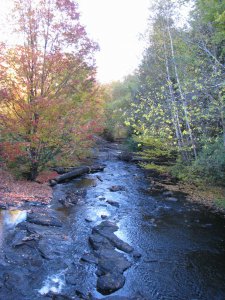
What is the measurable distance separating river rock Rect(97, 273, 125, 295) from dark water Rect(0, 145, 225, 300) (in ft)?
0.42

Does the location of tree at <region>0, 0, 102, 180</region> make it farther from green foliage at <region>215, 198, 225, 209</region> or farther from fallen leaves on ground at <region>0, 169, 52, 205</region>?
green foliage at <region>215, 198, 225, 209</region>

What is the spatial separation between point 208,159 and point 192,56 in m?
5.54

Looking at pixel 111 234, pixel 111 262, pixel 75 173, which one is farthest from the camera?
pixel 75 173

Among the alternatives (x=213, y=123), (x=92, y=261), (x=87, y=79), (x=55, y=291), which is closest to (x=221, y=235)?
(x=92, y=261)

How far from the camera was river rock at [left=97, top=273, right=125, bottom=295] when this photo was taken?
6191 mm

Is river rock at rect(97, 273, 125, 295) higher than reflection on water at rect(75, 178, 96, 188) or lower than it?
lower

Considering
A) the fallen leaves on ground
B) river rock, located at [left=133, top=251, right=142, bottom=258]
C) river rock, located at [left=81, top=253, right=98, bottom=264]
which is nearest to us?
river rock, located at [left=81, top=253, right=98, bottom=264]

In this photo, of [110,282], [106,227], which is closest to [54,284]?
[110,282]

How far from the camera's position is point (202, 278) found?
6746 mm

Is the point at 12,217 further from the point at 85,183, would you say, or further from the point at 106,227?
the point at 85,183

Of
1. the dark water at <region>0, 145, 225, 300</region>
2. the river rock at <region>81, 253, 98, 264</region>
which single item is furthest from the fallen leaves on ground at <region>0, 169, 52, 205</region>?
the river rock at <region>81, 253, 98, 264</region>

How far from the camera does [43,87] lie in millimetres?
13547

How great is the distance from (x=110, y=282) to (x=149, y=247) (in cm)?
236

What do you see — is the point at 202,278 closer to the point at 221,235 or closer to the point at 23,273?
the point at 221,235
